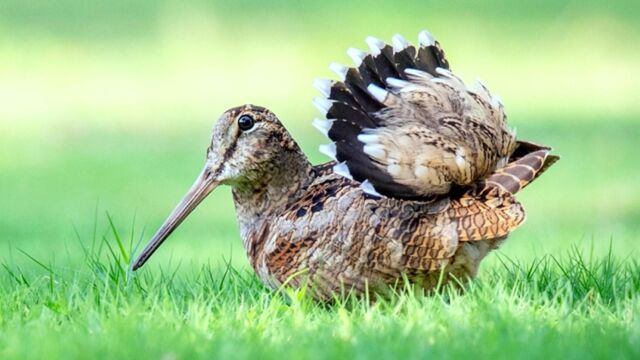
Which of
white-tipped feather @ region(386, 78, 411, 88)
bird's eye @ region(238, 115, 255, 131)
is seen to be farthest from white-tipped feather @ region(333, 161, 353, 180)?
bird's eye @ region(238, 115, 255, 131)

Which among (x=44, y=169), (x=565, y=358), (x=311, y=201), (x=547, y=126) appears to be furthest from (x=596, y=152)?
(x=565, y=358)

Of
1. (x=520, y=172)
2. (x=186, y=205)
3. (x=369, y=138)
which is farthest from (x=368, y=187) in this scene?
(x=186, y=205)

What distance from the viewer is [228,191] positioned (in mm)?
14672

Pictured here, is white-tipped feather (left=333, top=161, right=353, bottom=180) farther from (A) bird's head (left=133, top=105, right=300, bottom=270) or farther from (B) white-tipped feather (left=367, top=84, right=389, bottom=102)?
(A) bird's head (left=133, top=105, right=300, bottom=270)

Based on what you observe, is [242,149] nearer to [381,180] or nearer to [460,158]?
[381,180]

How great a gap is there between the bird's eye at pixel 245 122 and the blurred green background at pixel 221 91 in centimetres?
331

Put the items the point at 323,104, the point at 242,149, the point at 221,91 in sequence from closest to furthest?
the point at 323,104 → the point at 242,149 → the point at 221,91

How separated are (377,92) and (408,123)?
0.61ft

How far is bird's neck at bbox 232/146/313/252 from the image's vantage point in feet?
23.4

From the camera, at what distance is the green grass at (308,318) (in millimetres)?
5527

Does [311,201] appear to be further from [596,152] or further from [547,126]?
[547,126]

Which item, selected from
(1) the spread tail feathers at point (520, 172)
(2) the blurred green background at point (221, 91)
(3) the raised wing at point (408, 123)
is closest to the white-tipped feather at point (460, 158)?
(3) the raised wing at point (408, 123)

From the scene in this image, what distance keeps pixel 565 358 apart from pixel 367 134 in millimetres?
1679

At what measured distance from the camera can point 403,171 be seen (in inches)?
265
